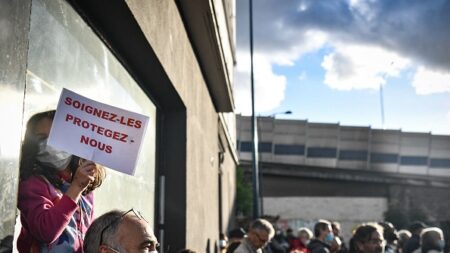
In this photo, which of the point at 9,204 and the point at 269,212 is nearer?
the point at 9,204

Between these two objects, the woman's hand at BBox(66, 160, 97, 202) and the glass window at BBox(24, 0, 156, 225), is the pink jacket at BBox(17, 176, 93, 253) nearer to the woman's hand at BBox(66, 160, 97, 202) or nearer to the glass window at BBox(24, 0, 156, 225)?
the woman's hand at BBox(66, 160, 97, 202)

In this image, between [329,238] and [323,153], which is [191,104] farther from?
[323,153]

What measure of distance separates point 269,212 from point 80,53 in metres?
41.5

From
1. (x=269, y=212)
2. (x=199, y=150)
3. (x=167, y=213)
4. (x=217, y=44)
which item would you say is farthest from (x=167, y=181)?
(x=269, y=212)

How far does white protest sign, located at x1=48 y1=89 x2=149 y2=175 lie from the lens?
247 centimetres

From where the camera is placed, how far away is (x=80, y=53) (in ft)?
12.6

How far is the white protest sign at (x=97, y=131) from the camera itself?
97.2 inches

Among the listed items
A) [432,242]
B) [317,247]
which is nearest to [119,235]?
[317,247]

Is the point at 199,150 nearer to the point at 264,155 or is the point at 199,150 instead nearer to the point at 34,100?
the point at 34,100

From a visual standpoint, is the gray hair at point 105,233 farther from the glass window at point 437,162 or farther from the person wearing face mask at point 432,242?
the glass window at point 437,162

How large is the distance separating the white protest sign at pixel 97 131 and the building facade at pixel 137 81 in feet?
0.56

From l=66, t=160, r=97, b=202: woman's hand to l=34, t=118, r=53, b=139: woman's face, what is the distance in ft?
1.19

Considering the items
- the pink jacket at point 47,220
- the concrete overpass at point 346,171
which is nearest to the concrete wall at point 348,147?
the concrete overpass at point 346,171

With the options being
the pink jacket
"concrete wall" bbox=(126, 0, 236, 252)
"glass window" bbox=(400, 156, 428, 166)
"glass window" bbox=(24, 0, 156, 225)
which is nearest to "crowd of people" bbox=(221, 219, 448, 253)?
"concrete wall" bbox=(126, 0, 236, 252)
